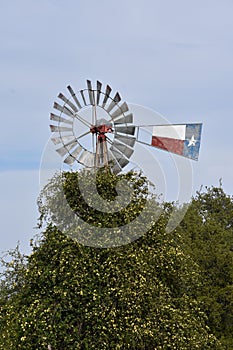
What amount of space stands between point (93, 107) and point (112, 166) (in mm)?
1536

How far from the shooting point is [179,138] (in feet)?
56.6

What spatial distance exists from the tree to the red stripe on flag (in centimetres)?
95

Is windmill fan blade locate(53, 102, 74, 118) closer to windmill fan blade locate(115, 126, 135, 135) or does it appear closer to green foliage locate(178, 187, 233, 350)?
windmill fan blade locate(115, 126, 135, 135)

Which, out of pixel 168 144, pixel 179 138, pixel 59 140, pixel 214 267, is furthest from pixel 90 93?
pixel 214 267

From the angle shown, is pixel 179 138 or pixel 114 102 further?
pixel 114 102

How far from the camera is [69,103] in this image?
1738 cm

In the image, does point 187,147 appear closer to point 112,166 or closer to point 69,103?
point 112,166

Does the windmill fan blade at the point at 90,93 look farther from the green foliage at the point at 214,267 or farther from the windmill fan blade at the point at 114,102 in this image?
the green foliage at the point at 214,267

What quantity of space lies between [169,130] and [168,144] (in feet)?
1.15

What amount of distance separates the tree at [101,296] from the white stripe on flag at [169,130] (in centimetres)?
120

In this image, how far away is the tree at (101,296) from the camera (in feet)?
51.8

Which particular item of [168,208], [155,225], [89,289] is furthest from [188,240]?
[89,289]

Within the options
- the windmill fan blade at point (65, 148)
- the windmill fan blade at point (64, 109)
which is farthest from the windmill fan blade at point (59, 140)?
the windmill fan blade at point (64, 109)

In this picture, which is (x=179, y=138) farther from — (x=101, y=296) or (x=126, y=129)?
(x=101, y=296)
